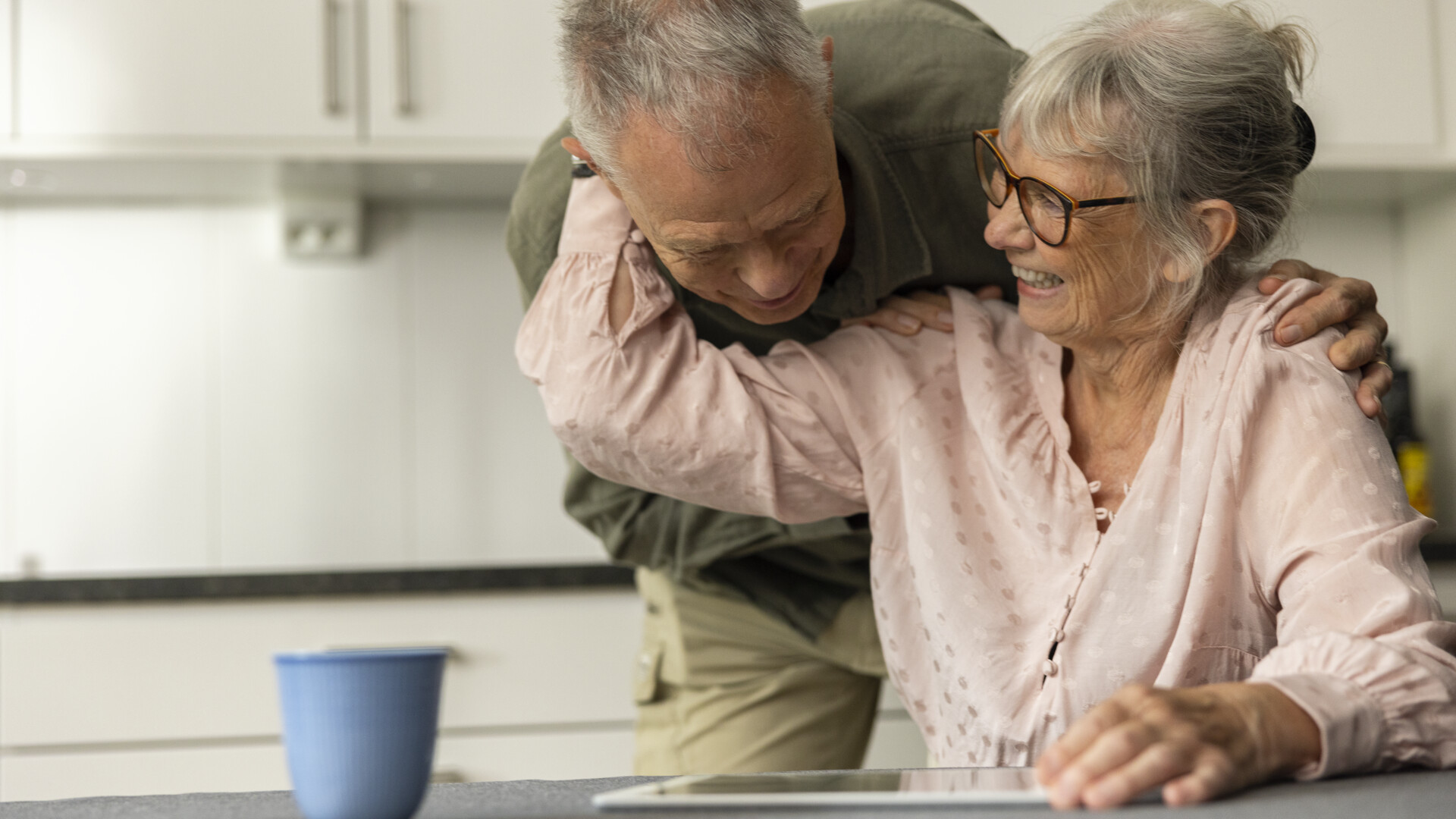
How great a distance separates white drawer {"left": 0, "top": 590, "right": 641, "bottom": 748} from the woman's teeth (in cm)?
101

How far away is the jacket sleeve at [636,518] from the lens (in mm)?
1356

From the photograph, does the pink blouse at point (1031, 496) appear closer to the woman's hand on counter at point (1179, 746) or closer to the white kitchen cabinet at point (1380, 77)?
the woman's hand on counter at point (1179, 746)

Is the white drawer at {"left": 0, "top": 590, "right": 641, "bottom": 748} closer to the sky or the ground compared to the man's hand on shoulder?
closer to the ground

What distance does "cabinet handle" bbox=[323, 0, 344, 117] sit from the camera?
2.10 metres

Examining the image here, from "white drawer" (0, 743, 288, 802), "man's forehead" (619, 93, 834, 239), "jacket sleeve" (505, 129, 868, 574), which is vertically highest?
"man's forehead" (619, 93, 834, 239)

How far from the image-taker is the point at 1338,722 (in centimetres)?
70

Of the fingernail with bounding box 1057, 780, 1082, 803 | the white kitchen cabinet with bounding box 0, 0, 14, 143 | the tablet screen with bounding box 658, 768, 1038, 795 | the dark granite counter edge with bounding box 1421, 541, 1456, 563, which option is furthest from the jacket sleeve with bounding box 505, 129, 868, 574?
the white kitchen cabinet with bounding box 0, 0, 14, 143

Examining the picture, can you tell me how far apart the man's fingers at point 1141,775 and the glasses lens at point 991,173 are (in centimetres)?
58

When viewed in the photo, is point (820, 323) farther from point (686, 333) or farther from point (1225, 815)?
point (1225, 815)

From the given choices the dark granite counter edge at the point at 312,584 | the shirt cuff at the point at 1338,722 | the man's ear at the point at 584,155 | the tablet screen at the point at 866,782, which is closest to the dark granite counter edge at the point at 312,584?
the dark granite counter edge at the point at 312,584

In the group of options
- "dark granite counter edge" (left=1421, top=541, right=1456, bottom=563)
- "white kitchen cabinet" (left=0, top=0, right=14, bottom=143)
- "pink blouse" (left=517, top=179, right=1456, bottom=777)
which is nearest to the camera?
"pink blouse" (left=517, top=179, right=1456, bottom=777)

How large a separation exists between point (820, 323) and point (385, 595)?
919 millimetres

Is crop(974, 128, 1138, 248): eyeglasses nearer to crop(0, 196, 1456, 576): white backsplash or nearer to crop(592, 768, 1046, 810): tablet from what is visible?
crop(592, 768, 1046, 810): tablet

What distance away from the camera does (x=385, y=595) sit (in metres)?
1.87
